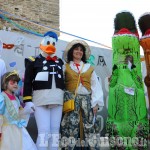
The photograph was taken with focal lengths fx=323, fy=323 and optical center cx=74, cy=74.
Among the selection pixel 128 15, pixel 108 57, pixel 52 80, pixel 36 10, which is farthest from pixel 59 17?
pixel 52 80

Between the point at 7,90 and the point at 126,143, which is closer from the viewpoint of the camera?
the point at 7,90

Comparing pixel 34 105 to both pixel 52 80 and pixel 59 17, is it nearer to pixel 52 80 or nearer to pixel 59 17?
pixel 52 80

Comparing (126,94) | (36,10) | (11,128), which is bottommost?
(11,128)

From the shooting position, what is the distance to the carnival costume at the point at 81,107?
305 centimetres

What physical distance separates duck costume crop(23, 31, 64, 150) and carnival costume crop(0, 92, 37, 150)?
0.37ft

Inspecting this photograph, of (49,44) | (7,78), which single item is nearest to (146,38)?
(49,44)

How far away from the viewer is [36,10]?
8.36 m

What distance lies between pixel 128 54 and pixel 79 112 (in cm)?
92

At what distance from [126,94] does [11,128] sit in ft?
4.09

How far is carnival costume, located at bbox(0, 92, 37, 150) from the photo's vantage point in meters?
2.82

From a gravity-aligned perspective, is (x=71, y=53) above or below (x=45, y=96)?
above

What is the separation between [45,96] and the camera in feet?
9.82

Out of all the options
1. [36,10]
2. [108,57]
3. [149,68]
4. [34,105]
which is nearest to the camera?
[34,105]

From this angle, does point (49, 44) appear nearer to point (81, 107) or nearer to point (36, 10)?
point (81, 107)
